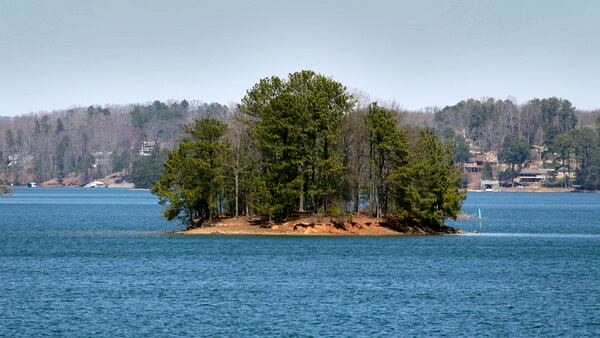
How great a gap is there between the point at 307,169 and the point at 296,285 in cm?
4235

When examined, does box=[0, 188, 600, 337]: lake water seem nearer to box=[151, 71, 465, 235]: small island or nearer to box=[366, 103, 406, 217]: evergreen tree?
box=[151, 71, 465, 235]: small island

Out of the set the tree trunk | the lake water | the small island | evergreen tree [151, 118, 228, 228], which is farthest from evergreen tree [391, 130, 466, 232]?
evergreen tree [151, 118, 228, 228]

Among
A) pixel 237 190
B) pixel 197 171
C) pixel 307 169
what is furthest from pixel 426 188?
pixel 197 171

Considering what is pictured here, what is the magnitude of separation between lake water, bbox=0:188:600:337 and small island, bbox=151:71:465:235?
4152 mm

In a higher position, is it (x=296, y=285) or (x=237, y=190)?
(x=237, y=190)

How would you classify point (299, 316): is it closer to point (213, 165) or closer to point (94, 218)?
point (213, 165)

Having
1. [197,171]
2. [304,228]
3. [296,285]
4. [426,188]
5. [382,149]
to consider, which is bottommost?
[296,285]

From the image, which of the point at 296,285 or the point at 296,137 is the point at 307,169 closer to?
the point at 296,137

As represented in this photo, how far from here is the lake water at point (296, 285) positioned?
50562 millimetres

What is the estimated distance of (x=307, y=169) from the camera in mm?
107812

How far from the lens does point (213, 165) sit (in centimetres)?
10588

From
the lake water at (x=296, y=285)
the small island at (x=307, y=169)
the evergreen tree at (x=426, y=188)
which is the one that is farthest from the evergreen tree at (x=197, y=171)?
the evergreen tree at (x=426, y=188)

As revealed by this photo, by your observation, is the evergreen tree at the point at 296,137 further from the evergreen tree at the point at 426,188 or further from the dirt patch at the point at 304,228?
the evergreen tree at the point at 426,188

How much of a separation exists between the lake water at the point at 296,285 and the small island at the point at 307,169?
4152 millimetres
